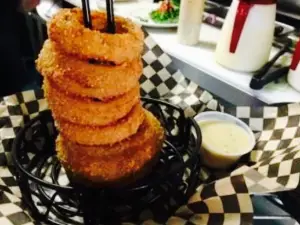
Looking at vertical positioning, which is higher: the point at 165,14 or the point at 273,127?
the point at 165,14

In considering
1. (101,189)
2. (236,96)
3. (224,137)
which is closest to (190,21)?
(236,96)

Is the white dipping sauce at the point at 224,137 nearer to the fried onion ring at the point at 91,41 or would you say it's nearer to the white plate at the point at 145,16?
the fried onion ring at the point at 91,41

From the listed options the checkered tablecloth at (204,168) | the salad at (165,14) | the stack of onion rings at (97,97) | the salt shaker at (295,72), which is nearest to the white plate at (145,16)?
the salad at (165,14)

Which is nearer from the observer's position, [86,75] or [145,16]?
[86,75]

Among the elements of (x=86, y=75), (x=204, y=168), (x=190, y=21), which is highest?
(x=86, y=75)

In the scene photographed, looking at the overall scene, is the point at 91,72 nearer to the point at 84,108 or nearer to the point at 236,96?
the point at 84,108

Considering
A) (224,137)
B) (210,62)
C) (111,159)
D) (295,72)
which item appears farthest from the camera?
(210,62)

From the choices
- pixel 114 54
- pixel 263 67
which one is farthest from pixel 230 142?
pixel 114 54
